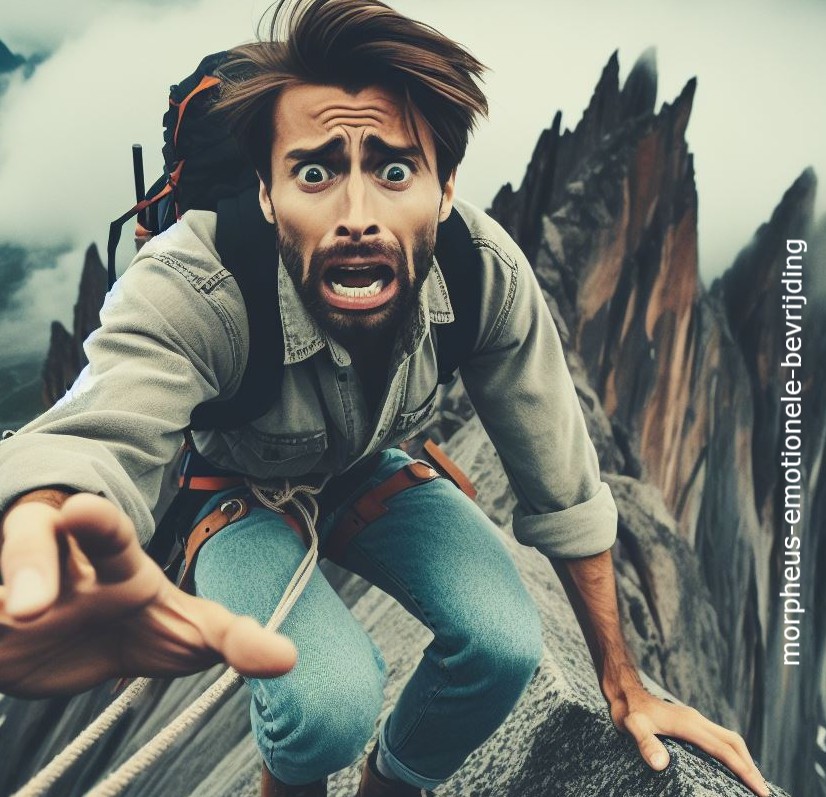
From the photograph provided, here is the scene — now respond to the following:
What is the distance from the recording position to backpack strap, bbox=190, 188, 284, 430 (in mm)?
1339

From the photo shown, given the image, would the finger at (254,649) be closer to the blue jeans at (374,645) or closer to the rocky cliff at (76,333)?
the blue jeans at (374,645)

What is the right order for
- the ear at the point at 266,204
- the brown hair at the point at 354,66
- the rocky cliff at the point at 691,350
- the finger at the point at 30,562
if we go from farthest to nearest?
the rocky cliff at the point at 691,350 < the ear at the point at 266,204 < the brown hair at the point at 354,66 < the finger at the point at 30,562

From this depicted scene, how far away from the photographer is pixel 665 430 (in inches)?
164

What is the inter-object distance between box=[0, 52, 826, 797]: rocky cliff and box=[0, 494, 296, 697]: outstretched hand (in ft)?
5.63

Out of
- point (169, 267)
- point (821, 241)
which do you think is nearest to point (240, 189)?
point (169, 267)

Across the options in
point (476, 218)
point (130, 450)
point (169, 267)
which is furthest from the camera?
point (476, 218)

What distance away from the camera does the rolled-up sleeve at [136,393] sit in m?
0.96

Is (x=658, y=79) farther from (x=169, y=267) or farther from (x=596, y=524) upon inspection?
(x=169, y=267)

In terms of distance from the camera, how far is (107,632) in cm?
86

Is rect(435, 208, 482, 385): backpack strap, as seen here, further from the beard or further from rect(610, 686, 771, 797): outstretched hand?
rect(610, 686, 771, 797): outstretched hand

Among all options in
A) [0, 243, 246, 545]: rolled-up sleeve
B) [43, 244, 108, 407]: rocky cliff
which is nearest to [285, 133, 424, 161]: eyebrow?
[0, 243, 246, 545]: rolled-up sleeve

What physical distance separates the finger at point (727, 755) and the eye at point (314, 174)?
1095 mm

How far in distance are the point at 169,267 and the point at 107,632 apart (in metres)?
0.59

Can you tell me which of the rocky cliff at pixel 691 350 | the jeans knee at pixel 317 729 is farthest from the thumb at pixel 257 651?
the rocky cliff at pixel 691 350
